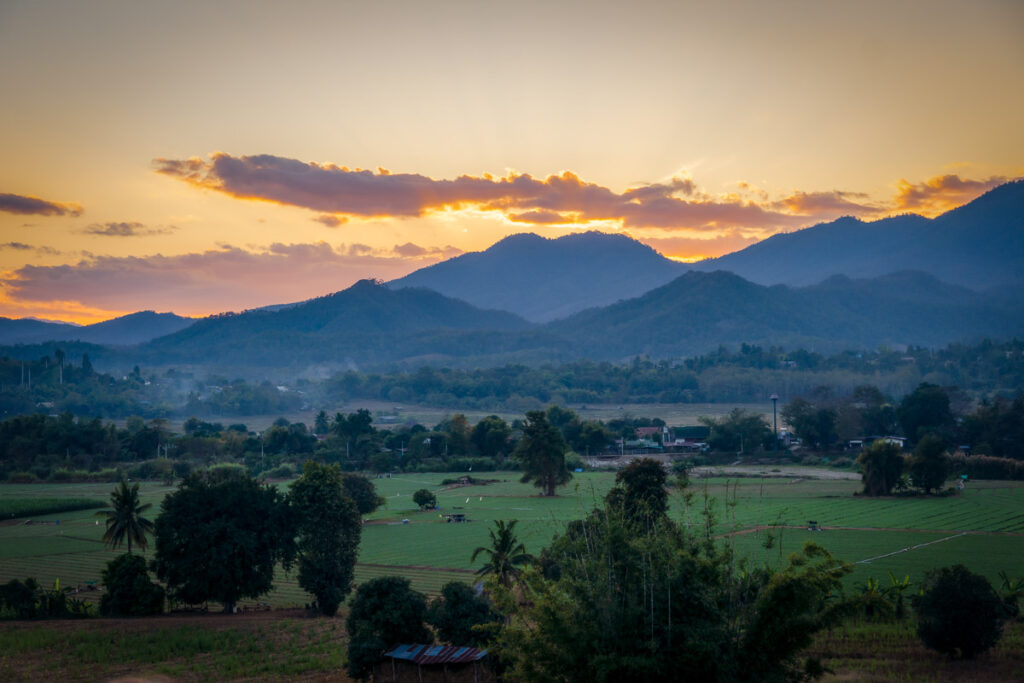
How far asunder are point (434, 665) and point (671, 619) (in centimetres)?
924

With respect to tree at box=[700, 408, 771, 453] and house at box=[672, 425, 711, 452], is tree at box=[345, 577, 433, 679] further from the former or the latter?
house at box=[672, 425, 711, 452]

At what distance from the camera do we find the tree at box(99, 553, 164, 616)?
119 feet

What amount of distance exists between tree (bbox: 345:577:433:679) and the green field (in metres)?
7.94

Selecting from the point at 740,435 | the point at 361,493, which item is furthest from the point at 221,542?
the point at 740,435

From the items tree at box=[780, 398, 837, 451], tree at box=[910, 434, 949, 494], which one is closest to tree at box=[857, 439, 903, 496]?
tree at box=[910, 434, 949, 494]

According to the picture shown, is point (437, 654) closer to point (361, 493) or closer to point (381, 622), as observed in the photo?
point (381, 622)

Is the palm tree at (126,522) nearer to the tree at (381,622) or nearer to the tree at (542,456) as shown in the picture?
the tree at (381,622)

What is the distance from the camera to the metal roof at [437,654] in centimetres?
2458

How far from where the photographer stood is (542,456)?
243ft

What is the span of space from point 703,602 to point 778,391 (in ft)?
581

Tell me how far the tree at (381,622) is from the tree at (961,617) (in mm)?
15910

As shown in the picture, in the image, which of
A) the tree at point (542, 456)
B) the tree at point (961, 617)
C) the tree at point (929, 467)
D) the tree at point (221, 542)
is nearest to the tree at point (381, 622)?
the tree at point (221, 542)

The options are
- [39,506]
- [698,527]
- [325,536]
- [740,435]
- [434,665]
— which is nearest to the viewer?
[434,665]

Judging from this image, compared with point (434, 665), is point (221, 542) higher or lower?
higher
